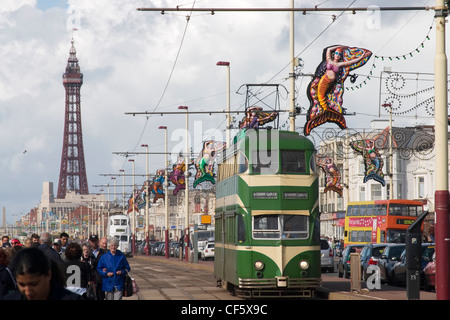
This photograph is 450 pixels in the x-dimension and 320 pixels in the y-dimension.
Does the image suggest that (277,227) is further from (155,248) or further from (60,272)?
(155,248)

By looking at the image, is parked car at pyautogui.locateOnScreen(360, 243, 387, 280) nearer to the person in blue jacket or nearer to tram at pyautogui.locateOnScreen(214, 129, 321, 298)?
tram at pyautogui.locateOnScreen(214, 129, 321, 298)

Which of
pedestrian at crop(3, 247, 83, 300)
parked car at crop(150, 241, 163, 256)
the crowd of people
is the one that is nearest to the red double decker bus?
the crowd of people

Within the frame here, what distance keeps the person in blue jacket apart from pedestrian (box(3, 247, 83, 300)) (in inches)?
378

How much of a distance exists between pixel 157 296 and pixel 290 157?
20.8 feet

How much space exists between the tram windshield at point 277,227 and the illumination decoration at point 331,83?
5658mm

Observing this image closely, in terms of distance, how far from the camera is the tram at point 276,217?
23.0 m

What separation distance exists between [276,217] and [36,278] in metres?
17.3

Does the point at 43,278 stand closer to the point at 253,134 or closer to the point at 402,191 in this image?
the point at 253,134

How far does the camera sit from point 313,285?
23.2m

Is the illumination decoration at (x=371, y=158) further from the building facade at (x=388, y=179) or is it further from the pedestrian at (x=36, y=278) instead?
the pedestrian at (x=36, y=278)

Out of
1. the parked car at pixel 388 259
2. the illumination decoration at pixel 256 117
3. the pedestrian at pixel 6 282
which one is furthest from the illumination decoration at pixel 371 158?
the pedestrian at pixel 6 282

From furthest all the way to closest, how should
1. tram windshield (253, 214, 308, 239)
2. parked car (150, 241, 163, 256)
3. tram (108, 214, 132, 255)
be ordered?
1. parked car (150, 241, 163, 256)
2. tram (108, 214, 132, 255)
3. tram windshield (253, 214, 308, 239)

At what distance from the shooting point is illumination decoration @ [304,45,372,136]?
2699 centimetres
